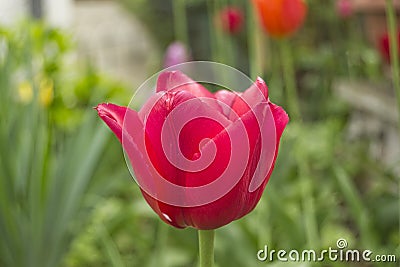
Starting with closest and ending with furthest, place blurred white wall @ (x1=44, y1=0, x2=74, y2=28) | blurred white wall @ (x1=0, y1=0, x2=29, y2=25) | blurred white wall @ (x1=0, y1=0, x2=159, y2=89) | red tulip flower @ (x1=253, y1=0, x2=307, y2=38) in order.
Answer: red tulip flower @ (x1=253, y1=0, x2=307, y2=38) < blurred white wall @ (x1=0, y1=0, x2=29, y2=25) < blurred white wall @ (x1=44, y1=0, x2=74, y2=28) < blurred white wall @ (x1=0, y1=0, x2=159, y2=89)

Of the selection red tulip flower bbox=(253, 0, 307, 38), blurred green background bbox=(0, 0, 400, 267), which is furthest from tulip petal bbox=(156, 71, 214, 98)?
red tulip flower bbox=(253, 0, 307, 38)

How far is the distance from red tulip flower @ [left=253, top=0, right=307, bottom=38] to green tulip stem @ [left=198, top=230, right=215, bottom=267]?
53 centimetres

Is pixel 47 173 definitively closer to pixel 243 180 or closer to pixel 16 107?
pixel 16 107

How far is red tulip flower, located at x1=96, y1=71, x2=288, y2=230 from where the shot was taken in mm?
284

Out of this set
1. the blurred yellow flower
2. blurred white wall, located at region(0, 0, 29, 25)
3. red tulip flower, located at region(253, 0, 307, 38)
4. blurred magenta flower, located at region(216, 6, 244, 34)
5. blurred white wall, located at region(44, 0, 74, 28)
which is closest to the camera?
red tulip flower, located at region(253, 0, 307, 38)

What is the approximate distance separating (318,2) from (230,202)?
2.72m

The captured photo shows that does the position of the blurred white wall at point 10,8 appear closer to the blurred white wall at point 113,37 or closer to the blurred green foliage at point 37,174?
the blurred white wall at point 113,37

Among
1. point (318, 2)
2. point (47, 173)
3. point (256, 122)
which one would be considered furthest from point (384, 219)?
point (318, 2)

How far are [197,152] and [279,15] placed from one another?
539 mm

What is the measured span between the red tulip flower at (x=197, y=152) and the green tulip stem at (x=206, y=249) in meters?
0.01

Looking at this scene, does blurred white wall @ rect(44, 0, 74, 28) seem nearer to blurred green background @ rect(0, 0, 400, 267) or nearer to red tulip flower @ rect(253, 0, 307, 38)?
blurred green background @ rect(0, 0, 400, 267)

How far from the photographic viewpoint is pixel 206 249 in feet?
0.98

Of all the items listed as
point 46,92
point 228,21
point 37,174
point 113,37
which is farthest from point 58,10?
point 37,174

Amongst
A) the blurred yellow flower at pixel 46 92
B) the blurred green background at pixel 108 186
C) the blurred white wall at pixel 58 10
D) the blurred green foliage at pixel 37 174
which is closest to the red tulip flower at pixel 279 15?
the blurred green background at pixel 108 186
